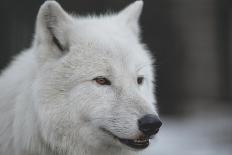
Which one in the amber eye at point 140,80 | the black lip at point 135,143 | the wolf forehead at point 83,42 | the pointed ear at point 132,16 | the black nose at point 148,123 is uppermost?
the pointed ear at point 132,16

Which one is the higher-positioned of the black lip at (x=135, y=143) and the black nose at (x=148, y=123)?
the black nose at (x=148, y=123)

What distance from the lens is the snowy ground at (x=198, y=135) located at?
9.99 m

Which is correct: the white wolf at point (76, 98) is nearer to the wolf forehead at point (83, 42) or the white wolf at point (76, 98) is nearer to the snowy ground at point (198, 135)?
the wolf forehead at point (83, 42)

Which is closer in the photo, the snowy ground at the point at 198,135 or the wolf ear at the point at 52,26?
the wolf ear at the point at 52,26

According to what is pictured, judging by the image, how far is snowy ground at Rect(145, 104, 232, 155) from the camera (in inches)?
393

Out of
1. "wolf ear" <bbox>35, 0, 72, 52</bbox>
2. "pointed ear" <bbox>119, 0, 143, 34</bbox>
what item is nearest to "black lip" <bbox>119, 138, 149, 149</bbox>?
"wolf ear" <bbox>35, 0, 72, 52</bbox>

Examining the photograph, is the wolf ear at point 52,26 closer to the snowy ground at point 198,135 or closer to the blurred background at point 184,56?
the snowy ground at point 198,135

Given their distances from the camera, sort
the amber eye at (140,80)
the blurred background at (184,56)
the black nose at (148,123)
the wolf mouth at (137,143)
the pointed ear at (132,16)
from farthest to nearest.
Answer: the blurred background at (184,56) < the pointed ear at (132,16) < the amber eye at (140,80) < the wolf mouth at (137,143) < the black nose at (148,123)

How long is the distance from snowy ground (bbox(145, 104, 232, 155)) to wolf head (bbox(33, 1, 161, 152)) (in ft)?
14.7

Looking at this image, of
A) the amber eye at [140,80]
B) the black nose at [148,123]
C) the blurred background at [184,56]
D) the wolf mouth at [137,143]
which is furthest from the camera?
the blurred background at [184,56]

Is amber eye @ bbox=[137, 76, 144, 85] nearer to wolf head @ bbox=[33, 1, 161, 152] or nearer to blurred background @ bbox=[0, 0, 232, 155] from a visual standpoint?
wolf head @ bbox=[33, 1, 161, 152]

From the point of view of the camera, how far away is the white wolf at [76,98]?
4391mm

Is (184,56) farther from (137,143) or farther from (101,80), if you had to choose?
(137,143)

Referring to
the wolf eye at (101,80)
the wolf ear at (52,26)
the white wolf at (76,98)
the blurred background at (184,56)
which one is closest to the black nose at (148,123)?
the white wolf at (76,98)
